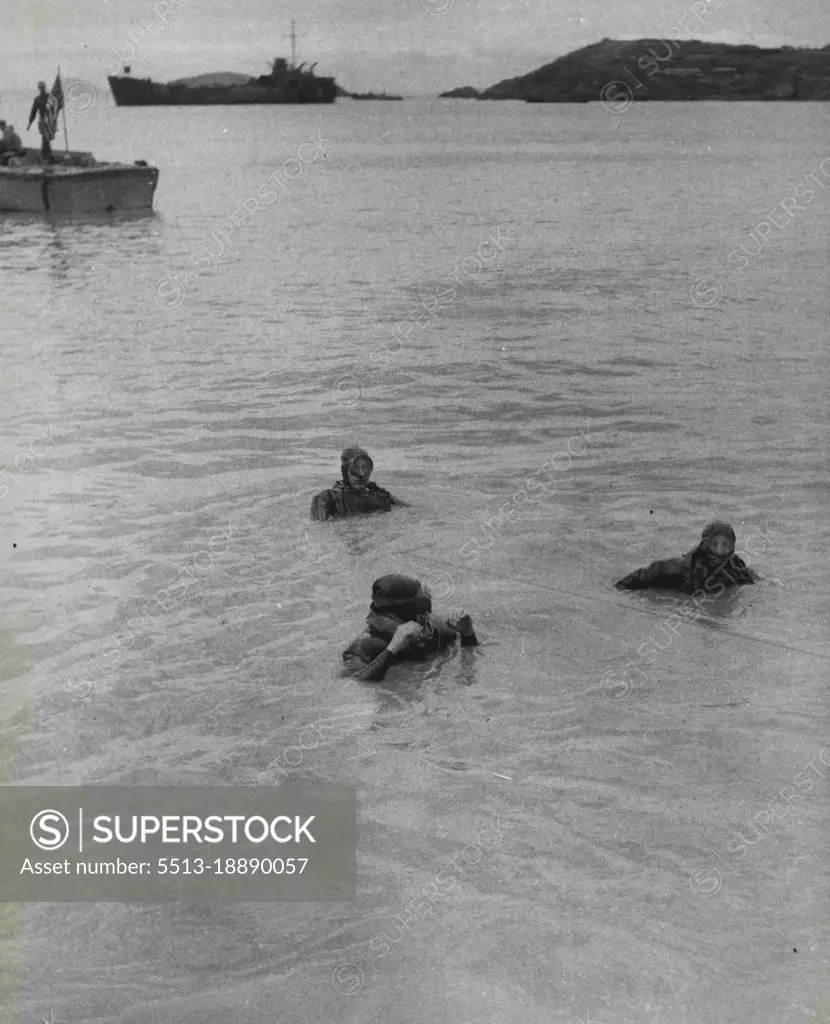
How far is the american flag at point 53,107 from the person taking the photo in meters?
32.9

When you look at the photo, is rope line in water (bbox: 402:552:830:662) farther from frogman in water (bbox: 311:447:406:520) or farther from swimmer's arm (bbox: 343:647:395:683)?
swimmer's arm (bbox: 343:647:395:683)

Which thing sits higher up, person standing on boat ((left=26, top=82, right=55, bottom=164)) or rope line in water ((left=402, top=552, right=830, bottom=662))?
person standing on boat ((left=26, top=82, right=55, bottom=164))

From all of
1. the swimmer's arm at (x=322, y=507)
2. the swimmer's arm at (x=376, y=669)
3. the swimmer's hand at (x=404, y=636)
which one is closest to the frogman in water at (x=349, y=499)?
the swimmer's arm at (x=322, y=507)

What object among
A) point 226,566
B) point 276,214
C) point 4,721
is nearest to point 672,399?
point 226,566

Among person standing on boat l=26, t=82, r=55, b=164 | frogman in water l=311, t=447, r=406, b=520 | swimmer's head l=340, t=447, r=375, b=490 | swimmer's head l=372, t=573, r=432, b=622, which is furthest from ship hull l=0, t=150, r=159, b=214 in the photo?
swimmer's head l=372, t=573, r=432, b=622

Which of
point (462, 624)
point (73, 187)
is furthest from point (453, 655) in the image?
point (73, 187)

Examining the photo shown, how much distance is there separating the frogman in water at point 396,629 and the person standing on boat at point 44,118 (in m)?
26.3

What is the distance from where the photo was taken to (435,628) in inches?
406

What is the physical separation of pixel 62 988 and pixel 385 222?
4113 cm

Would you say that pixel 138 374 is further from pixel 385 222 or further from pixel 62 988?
pixel 385 222

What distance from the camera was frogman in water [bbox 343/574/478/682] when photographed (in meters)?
10.0

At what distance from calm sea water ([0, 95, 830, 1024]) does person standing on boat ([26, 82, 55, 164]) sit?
7783mm

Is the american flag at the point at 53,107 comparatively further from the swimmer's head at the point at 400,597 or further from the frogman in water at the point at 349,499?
the swimmer's head at the point at 400,597

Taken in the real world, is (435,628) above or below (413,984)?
above
